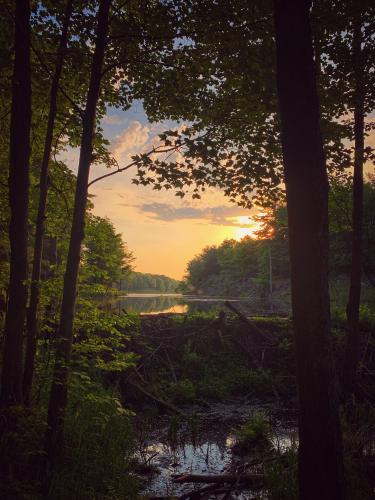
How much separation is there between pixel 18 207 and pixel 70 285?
1.85 meters

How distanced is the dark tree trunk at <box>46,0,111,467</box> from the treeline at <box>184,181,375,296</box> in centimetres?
596

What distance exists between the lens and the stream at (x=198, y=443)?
732 cm

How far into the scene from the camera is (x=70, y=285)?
630 centimetres

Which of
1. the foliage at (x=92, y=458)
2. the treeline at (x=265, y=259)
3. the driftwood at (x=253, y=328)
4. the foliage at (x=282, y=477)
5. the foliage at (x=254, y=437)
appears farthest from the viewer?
the treeline at (x=265, y=259)

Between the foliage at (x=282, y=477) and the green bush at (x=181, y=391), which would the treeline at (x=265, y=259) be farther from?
the green bush at (x=181, y=391)

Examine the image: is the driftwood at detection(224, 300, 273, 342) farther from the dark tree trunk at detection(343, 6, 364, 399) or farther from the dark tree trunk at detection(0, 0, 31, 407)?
the dark tree trunk at detection(0, 0, 31, 407)

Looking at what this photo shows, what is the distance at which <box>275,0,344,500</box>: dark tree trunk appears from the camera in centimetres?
422

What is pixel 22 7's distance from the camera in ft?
21.3

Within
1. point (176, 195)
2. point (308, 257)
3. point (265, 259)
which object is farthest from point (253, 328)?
point (265, 259)

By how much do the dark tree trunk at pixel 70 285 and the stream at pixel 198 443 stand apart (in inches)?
87.5

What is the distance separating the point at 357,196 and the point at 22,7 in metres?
10.5

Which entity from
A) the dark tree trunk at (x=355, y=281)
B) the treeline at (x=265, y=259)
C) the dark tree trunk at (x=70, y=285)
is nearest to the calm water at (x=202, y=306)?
the treeline at (x=265, y=259)

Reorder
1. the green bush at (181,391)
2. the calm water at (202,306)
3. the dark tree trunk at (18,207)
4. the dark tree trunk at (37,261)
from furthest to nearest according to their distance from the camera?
1. the calm water at (202,306)
2. the green bush at (181,391)
3. the dark tree trunk at (37,261)
4. the dark tree trunk at (18,207)

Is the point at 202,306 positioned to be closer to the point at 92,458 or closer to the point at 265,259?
the point at 265,259
